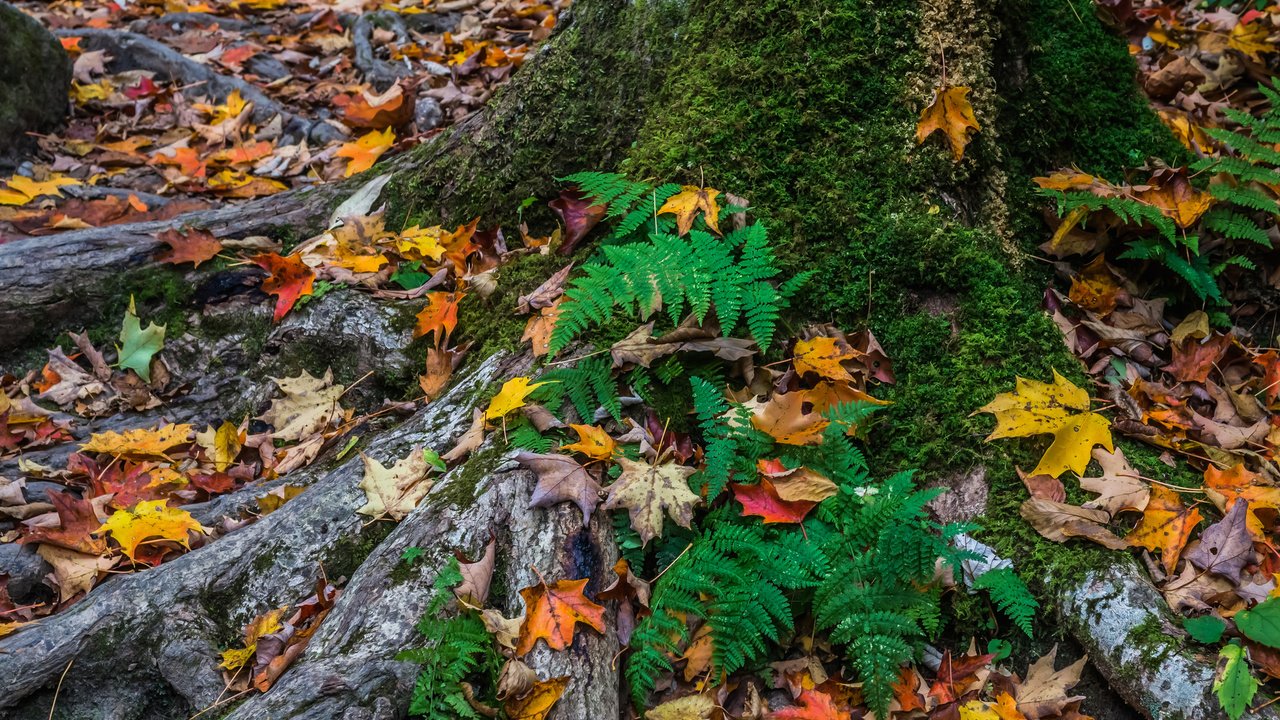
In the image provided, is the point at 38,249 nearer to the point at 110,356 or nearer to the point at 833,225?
the point at 110,356

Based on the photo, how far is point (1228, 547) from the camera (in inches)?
90.4

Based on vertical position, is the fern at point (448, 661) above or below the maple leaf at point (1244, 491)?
below

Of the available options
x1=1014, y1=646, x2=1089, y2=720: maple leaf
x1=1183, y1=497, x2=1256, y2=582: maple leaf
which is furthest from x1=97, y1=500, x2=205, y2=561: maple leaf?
x1=1183, y1=497, x2=1256, y2=582: maple leaf

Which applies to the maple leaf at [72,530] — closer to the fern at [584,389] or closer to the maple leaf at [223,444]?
the maple leaf at [223,444]

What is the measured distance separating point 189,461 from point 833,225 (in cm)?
296

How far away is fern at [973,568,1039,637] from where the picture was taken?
222cm

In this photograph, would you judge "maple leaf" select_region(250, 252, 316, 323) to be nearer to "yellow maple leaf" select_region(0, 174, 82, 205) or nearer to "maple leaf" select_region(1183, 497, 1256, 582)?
"yellow maple leaf" select_region(0, 174, 82, 205)

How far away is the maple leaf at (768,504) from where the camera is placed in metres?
2.39

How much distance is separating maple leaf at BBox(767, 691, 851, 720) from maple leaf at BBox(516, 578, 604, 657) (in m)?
0.54

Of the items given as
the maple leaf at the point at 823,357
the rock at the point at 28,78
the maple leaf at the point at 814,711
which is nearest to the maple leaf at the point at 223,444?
the maple leaf at the point at 823,357

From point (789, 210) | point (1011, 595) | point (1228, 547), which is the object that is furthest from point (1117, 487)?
point (789, 210)

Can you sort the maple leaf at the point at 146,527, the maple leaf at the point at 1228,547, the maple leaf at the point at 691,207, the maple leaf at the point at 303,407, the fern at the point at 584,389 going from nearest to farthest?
the maple leaf at the point at 1228,547 < the fern at the point at 584,389 < the maple leaf at the point at 691,207 < the maple leaf at the point at 146,527 < the maple leaf at the point at 303,407

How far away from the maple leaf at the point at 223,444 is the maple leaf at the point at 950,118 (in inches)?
123

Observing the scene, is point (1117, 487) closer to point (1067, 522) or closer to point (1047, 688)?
point (1067, 522)
